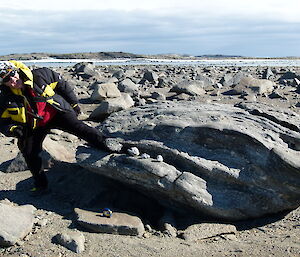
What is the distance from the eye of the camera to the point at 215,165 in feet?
21.1

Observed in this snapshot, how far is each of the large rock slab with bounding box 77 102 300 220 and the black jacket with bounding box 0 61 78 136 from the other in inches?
43.2

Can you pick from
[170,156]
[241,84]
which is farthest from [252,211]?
[241,84]

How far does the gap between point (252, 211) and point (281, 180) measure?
0.68m

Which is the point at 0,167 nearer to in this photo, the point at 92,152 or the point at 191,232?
the point at 92,152

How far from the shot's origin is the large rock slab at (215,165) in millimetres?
6219

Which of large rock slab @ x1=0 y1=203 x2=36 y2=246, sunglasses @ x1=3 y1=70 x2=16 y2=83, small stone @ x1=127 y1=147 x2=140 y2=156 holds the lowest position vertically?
large rock slab @ x1=0 y1=203 x2=36 y2=246

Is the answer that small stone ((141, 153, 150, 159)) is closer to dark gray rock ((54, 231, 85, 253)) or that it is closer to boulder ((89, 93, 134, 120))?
dark gray rock ((54, 231, 85, 253))

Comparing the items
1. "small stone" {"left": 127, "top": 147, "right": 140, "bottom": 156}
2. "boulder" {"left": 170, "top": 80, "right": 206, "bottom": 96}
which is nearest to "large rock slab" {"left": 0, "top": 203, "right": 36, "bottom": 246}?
"small stone" {"left": 127, "top": 147, "right": 140, "bottom": 156}

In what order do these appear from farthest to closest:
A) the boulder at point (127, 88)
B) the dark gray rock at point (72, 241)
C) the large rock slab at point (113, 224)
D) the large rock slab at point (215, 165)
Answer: the boulder at point (127, 88), the large rock slab at point (215, 165), the large rock slab at point (113, 224), the dark gray rock at point (72, 241)

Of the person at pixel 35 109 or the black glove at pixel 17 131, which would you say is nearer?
the person at pixel 35 109

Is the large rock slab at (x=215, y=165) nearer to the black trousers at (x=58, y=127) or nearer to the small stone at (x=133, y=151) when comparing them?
the small stone at (x=133, y=151)

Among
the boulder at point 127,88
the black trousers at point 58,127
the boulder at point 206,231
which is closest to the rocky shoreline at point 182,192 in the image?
the boulder at point 206,231

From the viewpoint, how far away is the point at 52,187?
7562mm

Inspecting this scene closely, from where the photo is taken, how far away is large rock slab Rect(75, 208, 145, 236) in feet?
19.4
